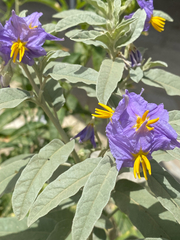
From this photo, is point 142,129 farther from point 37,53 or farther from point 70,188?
point 37,53

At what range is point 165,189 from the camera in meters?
0.66

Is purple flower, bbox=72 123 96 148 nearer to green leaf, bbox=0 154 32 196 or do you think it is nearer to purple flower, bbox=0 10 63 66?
green leaf, bbox=0 154 32 196

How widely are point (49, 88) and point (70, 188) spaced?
0.44 meters

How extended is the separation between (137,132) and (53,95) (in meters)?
0.47

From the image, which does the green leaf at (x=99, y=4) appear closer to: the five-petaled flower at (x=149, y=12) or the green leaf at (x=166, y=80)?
the five-petaled flower at (x=149, y=12)

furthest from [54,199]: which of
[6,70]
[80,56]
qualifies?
[80,56]

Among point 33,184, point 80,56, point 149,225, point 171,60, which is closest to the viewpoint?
point 33,184

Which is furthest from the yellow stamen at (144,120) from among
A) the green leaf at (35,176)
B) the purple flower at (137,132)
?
the green leaf at (35,176)

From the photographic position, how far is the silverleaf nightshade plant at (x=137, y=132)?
22.0 inches

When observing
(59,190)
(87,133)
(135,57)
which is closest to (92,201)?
(59,190)

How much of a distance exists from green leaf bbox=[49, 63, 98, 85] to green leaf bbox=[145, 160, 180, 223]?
1.02 ft

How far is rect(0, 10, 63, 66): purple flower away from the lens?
2.21 feet

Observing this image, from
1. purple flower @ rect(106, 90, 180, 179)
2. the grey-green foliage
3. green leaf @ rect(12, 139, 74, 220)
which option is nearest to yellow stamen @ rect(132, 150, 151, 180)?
purple flower @ rect(106, 90, 180, 179)

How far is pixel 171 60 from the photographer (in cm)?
308
